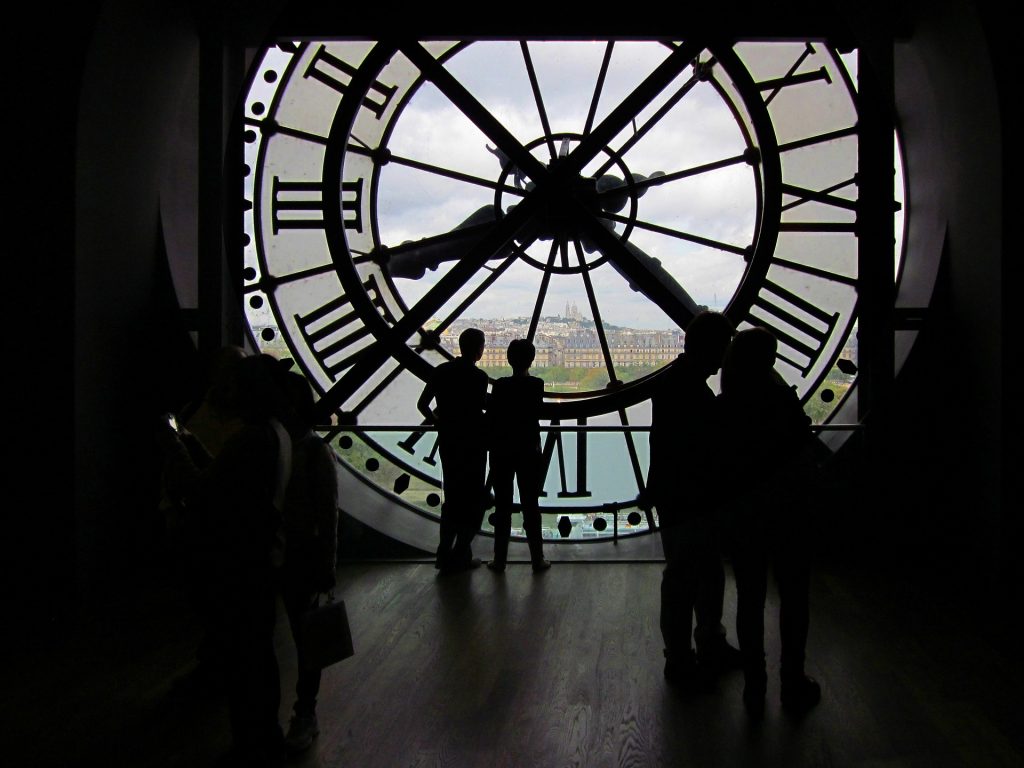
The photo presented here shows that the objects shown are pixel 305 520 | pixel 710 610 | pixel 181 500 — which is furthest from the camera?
pixel 710 610

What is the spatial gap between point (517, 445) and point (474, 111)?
3.85 feet

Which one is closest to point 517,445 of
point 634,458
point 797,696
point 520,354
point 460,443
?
point 460,443

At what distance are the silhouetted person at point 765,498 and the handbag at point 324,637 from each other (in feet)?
2.85

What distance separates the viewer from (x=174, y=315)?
321cm

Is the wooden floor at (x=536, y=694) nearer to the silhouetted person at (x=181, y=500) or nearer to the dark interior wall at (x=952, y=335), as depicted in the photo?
the silhouetted person at (x=181, y=500)

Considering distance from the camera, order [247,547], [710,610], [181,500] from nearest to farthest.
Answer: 1. [247,547]
2. [181,500]
3. [710,610]

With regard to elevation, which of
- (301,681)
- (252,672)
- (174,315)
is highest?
(174,315)

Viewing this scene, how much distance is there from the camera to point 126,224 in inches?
117

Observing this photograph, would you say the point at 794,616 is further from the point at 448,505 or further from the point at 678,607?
the point at 448,505

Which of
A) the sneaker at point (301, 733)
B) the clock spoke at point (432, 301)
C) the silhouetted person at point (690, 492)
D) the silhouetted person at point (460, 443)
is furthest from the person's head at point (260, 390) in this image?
the silhouetted person at point (460, 443)

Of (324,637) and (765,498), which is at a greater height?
(765,498)

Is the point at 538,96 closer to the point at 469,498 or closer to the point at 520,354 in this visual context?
the point at 520,354

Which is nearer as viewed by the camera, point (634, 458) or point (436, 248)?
point (436, 248)

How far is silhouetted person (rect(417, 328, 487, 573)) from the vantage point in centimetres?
311
